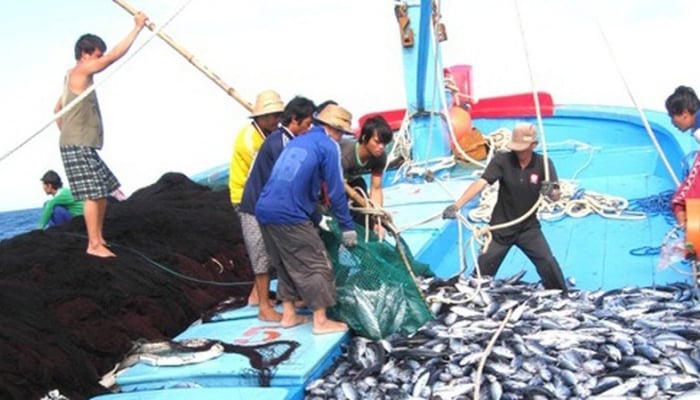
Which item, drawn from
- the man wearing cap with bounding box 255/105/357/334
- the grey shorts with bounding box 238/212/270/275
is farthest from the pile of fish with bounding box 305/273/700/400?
the grey shorts with bounding box 238/212/270/275

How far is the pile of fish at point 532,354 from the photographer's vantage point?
4.09 m

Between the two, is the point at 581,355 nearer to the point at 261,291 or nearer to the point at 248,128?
the point at 261,291

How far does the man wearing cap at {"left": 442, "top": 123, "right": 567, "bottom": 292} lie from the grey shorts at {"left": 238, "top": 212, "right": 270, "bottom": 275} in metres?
1.63

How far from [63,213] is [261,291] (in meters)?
4.58

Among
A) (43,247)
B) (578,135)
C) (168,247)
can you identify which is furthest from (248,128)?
(578,135)

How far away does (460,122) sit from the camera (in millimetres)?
11938

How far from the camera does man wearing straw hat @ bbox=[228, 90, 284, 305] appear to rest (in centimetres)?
523

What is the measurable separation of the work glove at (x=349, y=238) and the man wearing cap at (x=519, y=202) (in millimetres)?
1290

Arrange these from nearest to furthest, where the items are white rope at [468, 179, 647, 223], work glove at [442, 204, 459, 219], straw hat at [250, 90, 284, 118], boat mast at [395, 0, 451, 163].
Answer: straw hat at [250, 90, 284, 118]
work glove at [442, 204, 459, 219]
white rope at [468, 179, 647, 223]
boat mast at [395, 0, 451, 163]

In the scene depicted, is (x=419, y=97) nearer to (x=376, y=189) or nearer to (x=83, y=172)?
(x=376, y=189)

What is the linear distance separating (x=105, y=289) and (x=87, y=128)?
1.36 metres

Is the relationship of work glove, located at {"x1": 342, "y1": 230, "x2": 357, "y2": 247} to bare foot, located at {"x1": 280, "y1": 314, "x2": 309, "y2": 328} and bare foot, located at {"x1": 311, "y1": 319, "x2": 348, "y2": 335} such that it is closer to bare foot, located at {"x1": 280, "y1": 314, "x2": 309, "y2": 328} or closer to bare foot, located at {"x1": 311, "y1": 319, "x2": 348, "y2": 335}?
bare foot, located at {"x1": 311, "y1": 319, "x2": 348, "y2": 335}

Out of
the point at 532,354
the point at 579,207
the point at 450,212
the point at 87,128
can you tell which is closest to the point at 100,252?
the point at 87,128

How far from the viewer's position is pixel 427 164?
1062 cm
